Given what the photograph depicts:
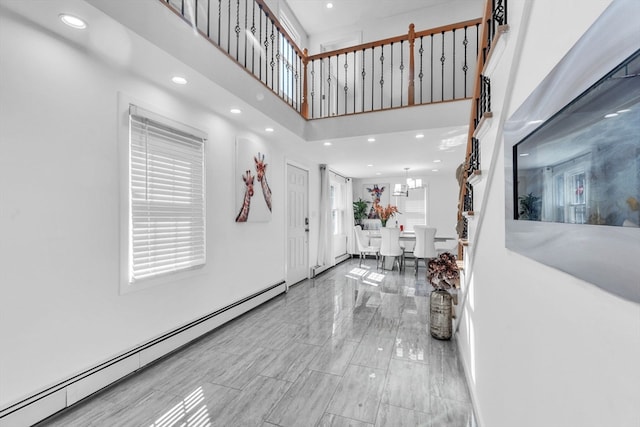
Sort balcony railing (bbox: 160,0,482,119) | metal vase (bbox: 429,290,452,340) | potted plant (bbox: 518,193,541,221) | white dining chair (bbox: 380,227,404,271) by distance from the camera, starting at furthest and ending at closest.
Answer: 1. white dining chair (bbox: 380,227,404,271)
2. balcony railing (bbox: 160,0,482,119)
3. metal vase (bbox: 429,290,452,340)
4. potted plant (bbox: 518,193,541,221)

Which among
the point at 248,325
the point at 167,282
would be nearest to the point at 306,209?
the point at 248,325

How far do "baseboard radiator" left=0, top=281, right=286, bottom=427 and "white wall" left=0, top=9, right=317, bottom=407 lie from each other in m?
0.06

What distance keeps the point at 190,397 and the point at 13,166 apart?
1820 mm

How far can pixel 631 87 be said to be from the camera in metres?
0.46

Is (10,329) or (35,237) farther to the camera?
(35,237)

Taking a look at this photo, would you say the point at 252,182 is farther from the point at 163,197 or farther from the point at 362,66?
the point at 362,66

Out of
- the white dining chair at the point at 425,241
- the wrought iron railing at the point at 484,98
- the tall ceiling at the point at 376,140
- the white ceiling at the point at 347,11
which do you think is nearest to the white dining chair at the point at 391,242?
the white dining chair at the point at 425,241

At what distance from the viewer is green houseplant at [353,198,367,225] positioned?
8075mm

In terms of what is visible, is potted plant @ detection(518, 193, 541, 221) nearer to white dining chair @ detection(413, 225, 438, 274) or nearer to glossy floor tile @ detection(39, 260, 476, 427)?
glossy floor tile @ detection(39, 260, 476, 427)

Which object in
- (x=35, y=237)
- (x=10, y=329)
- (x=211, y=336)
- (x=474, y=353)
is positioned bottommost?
(x=211, y=336)

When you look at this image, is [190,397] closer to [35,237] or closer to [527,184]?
[35,237]

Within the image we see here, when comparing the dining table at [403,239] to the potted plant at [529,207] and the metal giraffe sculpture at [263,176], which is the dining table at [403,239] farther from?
the potted plant at [529,207]

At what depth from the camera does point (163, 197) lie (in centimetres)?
254

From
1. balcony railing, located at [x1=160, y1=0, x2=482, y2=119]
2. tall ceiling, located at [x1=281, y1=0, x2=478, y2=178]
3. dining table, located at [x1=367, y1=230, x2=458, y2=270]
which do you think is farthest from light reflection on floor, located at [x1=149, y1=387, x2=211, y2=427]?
dining table, located at [x1=367, y1=230, x2=458, y2=270]
